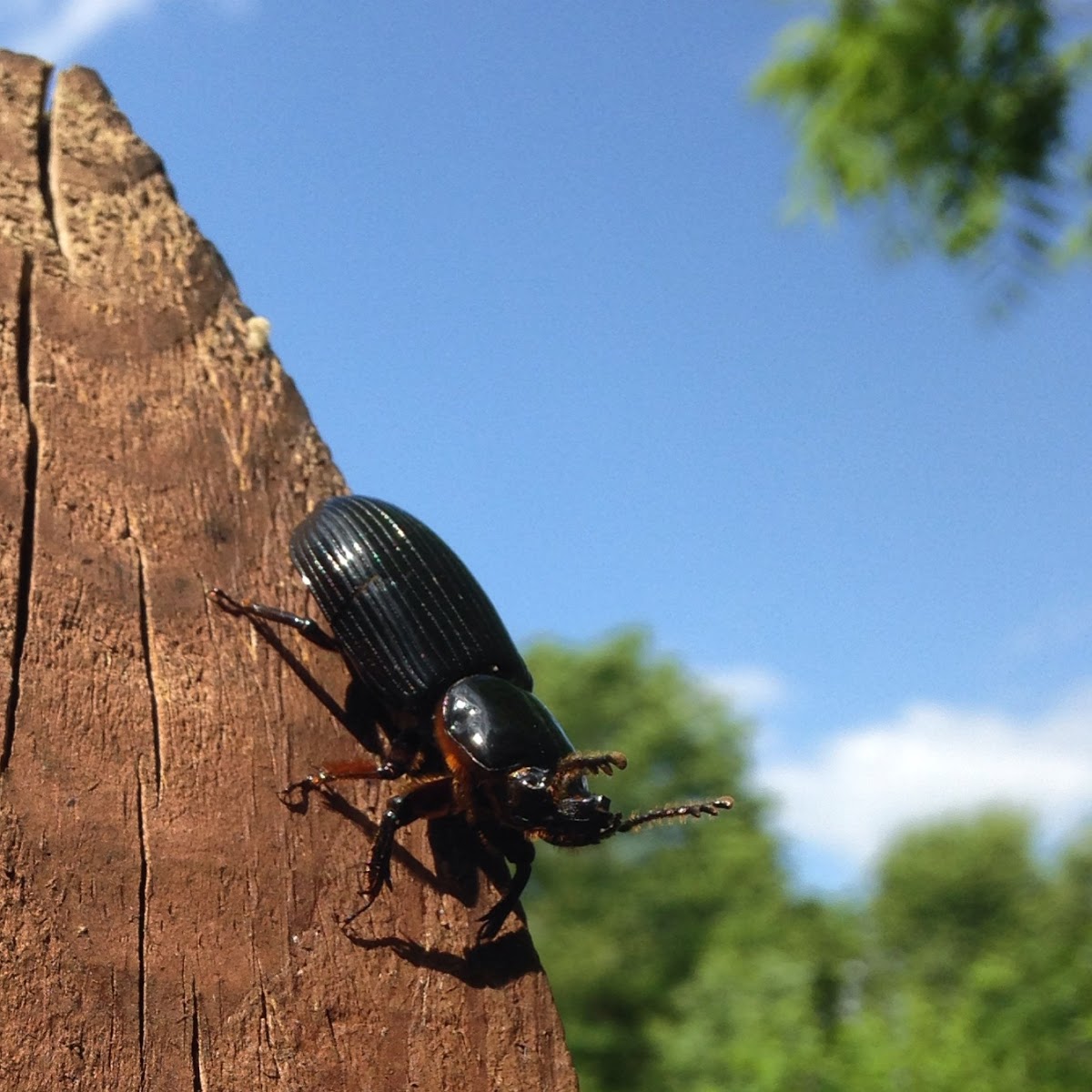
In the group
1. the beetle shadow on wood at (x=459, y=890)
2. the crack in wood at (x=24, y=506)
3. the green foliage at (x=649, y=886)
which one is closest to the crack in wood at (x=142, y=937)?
the crack in wood at (x=24, y=506)

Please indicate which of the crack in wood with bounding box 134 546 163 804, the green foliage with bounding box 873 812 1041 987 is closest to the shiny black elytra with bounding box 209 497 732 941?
the crack in wood with bounding box 134 546 163 804

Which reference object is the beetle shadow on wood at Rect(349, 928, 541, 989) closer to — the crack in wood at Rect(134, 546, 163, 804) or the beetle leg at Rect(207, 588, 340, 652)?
the crack in wood at Rect(134, 546, 163, 804)

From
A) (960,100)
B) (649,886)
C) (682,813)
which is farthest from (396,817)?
(649,886)

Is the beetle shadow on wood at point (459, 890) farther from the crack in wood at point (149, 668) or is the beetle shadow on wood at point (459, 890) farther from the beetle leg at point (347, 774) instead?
the crack in wood at point (149, 668)

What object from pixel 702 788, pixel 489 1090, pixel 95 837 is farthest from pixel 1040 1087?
pixel 702 788

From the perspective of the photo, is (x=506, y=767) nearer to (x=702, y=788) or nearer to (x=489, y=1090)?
(x=489, y=1090)

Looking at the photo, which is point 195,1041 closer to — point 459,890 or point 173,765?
point 173,765

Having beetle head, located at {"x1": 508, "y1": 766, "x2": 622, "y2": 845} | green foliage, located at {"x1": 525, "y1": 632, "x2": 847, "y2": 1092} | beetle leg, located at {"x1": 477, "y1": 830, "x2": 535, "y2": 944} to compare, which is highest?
green foliage, located at {"x1": 525, "y1": 632, "x2": 847, "y2": 1092}
